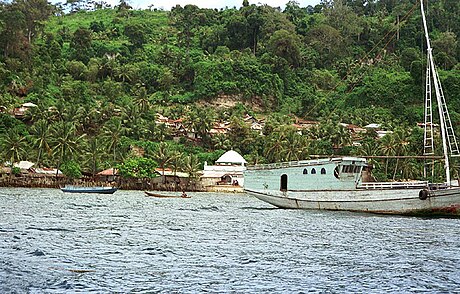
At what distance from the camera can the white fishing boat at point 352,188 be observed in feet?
149

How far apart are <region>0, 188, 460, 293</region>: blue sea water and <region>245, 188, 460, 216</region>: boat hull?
4.05 metres

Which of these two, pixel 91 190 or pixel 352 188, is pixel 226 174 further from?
pixel 352 188

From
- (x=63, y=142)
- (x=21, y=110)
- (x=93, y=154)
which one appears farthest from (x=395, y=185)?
(x=21, y=110)

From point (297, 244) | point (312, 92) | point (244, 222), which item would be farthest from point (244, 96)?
point (297, 244)

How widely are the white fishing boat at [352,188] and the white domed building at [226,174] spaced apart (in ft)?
154

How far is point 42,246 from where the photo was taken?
26031mm

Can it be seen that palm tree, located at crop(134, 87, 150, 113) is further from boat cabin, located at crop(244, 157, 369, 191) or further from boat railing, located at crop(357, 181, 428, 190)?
boat railing, located at crop(357, 181, 428, 190)

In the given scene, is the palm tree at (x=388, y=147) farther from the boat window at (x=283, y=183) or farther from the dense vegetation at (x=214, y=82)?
the boat window at (x=283, y=183)

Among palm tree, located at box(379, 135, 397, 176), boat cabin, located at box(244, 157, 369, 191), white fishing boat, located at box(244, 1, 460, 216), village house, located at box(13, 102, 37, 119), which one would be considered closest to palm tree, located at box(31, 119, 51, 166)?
village house, located at box(13, 102, 37, 119)

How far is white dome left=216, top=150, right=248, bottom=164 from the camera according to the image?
10938 centimetres

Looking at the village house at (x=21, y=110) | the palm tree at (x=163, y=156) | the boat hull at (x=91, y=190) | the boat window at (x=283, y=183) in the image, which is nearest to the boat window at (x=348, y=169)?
the boat window at (x=283, y=183)

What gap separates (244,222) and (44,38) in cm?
13584

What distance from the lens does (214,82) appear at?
145 m

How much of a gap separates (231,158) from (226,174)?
5.15m
